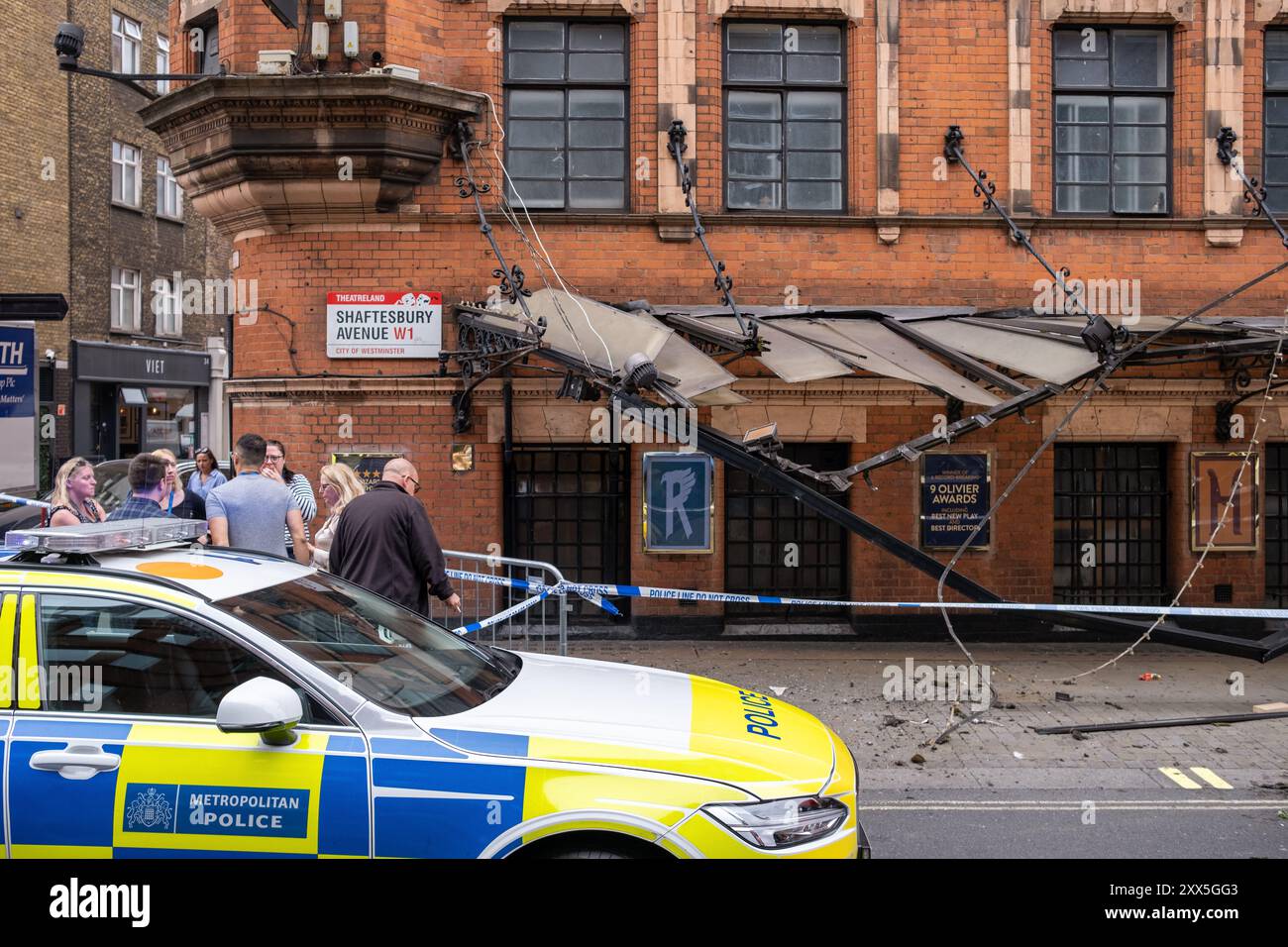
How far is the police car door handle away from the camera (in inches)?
147

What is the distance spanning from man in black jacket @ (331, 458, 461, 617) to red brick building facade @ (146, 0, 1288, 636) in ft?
12.9

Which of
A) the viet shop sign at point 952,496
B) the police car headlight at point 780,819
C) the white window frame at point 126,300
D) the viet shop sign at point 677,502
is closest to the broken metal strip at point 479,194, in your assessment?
the viet shop sign at point 677,502

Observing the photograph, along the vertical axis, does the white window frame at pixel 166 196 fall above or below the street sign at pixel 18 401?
above

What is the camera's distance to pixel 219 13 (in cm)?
1107

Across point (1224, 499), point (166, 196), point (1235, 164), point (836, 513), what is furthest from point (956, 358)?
point (166, 196)

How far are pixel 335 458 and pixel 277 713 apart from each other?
25.4 feet

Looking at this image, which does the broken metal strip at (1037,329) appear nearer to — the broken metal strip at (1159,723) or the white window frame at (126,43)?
the broken metal strip at (1159,723)

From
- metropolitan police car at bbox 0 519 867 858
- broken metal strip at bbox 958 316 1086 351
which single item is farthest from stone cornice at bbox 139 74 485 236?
metropolitan police car at bbox 0 519 867 858

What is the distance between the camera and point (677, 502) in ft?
36.8

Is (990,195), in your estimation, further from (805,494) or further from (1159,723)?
(1159,723)

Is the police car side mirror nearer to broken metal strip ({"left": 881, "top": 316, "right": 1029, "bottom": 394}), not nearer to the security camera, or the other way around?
broken metal strip ({"left": 881, "top": 316, "right": 1029, "bottom": 394})

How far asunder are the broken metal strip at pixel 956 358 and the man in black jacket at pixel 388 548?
465cm

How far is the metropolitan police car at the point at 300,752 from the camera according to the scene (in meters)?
3.70
